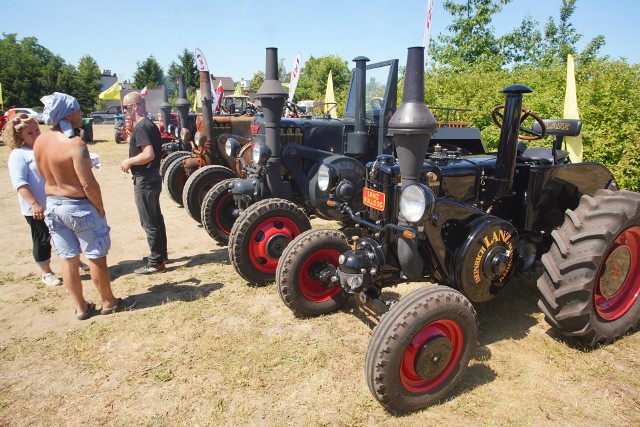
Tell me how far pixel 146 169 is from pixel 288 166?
5.30 feet

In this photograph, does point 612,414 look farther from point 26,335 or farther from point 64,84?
point 64,84

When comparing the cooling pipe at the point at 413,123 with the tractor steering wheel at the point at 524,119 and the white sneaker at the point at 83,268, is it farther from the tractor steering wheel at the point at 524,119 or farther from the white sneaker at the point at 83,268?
the white sneaker at the point at 83,268

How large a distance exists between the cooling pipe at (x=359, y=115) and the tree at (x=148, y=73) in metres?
60.2

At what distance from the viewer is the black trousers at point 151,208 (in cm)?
436

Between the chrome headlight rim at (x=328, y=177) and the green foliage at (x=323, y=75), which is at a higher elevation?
the green foliage at (x=323, y=75)

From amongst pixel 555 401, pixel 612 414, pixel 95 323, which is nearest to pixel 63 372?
pixel 95 323

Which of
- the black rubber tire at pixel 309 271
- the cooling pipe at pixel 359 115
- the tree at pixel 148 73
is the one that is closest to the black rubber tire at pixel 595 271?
the black rubber tire at pixel 309 271

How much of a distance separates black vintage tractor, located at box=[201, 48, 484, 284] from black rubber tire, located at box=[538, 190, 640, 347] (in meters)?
1.14

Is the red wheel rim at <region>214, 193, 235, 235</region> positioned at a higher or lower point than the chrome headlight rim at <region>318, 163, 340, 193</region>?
lower

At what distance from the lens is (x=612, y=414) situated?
7.72 ft

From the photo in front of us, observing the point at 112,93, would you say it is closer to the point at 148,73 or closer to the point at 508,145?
the point at 508,145

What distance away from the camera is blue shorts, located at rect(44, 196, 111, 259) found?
324 cm

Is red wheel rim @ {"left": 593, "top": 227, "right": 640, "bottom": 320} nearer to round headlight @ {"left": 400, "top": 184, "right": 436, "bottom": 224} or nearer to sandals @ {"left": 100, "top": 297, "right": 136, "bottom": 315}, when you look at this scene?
round headlight @ {"left": 400, "top": 184, "right": 436, "bottom": 224}

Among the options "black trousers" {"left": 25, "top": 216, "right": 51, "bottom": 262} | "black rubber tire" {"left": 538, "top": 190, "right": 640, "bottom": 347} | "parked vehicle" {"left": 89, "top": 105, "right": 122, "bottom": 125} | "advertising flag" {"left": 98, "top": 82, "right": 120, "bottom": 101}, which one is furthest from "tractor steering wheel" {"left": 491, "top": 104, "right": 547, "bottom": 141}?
"parked vehicle" {"left": 89, "top": 105, "right": 122, "bottom": 125}
